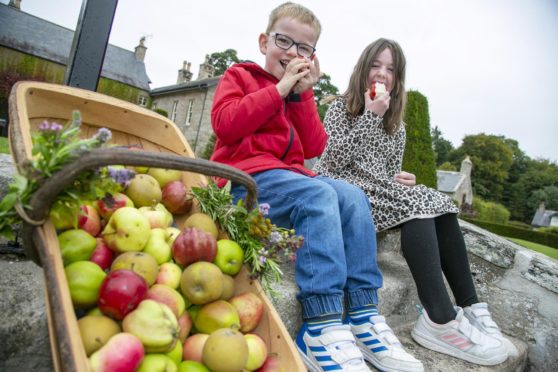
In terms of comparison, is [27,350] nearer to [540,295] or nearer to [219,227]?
[219,227]

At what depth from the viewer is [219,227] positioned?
127 cm

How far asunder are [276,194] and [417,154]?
4.41 meters

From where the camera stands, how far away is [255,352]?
3.17 feet

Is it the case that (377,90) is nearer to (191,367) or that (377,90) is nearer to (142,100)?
(191,367)

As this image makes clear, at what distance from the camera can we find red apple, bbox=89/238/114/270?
0.98 meters

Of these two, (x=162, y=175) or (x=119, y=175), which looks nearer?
(x=119, y=175)

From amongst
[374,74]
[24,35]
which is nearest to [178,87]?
[24,35]

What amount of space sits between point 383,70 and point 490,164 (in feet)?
191

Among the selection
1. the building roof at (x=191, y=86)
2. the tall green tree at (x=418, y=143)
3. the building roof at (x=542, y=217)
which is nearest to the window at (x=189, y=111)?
the building roof at (x=191, y=86)

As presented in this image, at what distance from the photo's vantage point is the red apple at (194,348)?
916mm

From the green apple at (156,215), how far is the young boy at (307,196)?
599mm

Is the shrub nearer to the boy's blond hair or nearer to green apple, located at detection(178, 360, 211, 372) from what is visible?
the boy's blond hair

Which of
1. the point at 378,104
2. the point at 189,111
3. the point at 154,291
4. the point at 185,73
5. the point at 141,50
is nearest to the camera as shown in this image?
the point at 154,291

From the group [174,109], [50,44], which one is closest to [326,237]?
[174,109]
